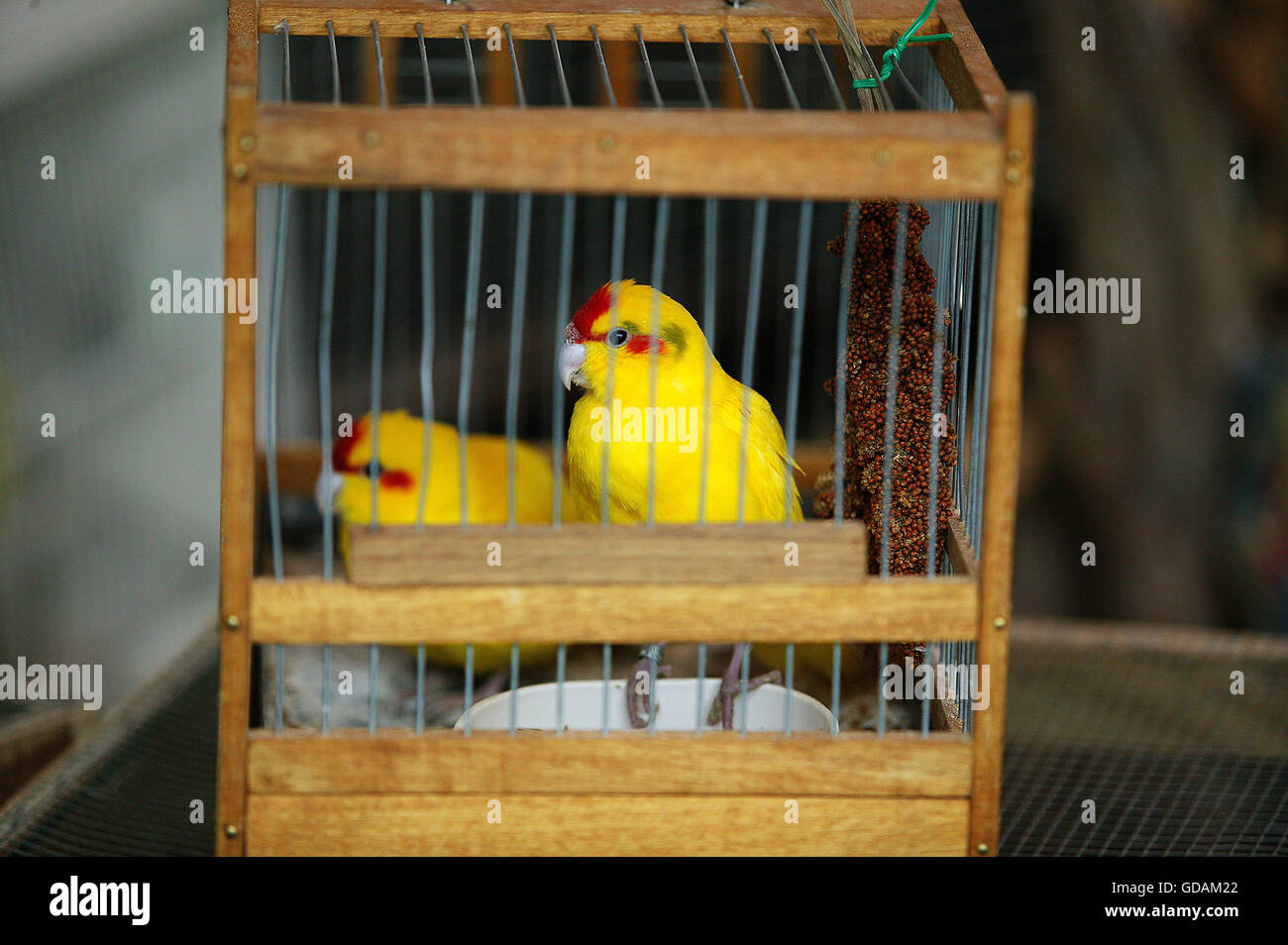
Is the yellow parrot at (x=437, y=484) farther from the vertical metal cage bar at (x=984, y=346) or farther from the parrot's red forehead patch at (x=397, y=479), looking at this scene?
the vertical metal cage bar at (x=984, y=346)

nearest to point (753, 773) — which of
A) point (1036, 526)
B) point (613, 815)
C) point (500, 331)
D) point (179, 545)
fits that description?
point (613, 815)

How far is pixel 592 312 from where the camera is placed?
1.84 meters

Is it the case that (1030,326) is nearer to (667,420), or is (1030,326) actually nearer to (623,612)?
(667,420)

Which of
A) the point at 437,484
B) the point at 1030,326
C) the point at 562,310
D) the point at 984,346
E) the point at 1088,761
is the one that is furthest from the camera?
the point at 1030,326

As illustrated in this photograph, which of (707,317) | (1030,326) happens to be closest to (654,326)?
(707,317)

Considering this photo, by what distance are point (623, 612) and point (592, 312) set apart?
1.79 ft

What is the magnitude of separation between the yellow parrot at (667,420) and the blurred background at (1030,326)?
4.11ft

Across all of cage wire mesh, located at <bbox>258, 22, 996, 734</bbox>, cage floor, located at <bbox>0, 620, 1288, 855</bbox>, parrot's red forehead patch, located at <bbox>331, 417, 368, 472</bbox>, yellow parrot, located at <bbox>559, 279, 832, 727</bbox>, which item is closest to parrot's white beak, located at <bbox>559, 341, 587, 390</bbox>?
yellow parrot, located at <bbox>559, 279, 832, 727</bbox>

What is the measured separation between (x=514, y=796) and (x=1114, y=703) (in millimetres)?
1232

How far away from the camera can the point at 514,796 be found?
4.80 ft

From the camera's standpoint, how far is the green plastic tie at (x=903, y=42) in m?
1.60

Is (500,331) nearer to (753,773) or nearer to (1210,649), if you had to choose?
(1210,649)

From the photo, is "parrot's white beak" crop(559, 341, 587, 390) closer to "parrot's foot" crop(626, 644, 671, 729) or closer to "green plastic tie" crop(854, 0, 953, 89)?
"parrot's foot" crop(626, 644, 671, 729)

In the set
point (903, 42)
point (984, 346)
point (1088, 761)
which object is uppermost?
point (903, 42)
